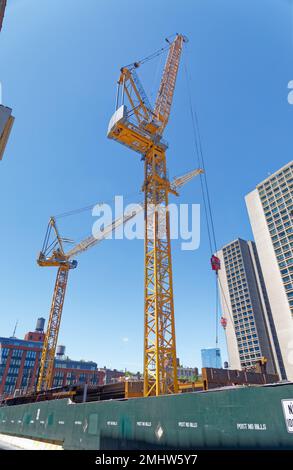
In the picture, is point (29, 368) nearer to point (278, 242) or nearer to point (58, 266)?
point (58, 266)

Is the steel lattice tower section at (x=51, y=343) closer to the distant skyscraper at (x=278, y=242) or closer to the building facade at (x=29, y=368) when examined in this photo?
the building facade at (x=29, y=368)

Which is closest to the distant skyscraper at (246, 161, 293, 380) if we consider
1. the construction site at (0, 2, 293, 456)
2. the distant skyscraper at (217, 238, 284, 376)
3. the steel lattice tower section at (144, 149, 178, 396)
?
the distant skyscraper at (217, 238, 284, 376)

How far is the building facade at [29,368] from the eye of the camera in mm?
100938

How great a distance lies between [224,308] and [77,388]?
11743 centimetres

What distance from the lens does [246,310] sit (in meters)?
125

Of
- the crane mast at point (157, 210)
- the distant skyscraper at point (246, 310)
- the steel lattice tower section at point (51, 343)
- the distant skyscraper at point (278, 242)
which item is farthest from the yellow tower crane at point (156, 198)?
the distant skyscraper at point (246, 310)

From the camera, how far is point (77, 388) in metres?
28.7

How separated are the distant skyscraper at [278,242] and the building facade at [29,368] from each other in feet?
255

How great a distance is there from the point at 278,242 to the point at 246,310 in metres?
44.3

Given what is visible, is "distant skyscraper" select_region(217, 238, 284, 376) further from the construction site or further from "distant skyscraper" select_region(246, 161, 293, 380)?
the construction site

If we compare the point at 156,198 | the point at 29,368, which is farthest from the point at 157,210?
the point at 29,368

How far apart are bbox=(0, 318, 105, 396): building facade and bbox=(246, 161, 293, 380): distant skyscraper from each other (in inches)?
3059

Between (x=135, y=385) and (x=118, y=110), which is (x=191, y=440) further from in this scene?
(x=118, y=110)

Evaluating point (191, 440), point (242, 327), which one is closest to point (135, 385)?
point (191, 440)
